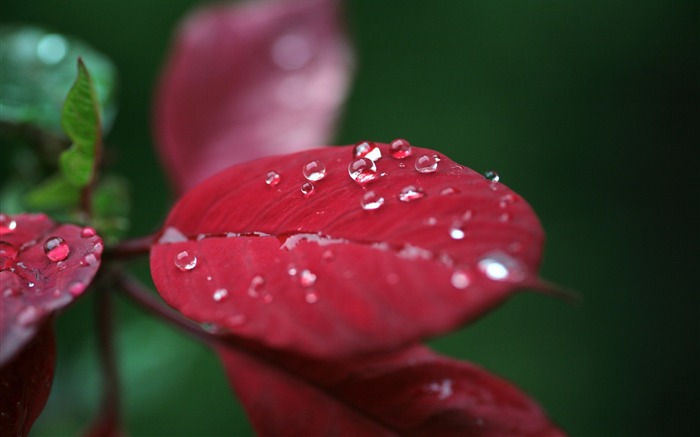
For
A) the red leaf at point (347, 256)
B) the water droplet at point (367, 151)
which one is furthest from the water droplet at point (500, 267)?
the water droplet at point (367, 151)

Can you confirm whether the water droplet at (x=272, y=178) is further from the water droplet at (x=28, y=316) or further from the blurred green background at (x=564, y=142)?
the blurred green background at (x=564, y=142)

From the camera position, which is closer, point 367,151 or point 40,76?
point 367,151

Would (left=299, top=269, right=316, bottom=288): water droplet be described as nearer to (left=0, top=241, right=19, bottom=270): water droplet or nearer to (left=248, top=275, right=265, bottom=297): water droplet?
(left=248, top=275, right=265, bottom=297): water droplet

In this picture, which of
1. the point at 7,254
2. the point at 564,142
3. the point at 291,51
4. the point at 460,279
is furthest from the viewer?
the point at 564,142

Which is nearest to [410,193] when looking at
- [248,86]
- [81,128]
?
[81,128]

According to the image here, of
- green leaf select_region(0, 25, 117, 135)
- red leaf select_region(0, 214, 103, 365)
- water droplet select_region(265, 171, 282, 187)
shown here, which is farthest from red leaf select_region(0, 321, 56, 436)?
green leaf select_region(0, 25, 117, 135)

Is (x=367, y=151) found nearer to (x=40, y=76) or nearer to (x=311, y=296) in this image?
(x=311, y=296)

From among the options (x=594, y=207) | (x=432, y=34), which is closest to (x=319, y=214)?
(x=432, y=34)

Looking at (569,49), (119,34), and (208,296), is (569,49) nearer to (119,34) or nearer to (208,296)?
(119,34)
